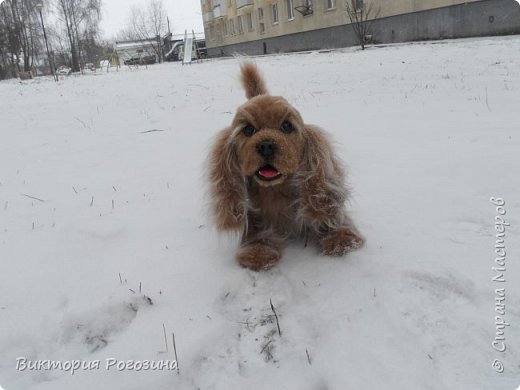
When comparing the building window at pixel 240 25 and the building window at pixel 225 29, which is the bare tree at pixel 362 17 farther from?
the building window at pixel 225 29

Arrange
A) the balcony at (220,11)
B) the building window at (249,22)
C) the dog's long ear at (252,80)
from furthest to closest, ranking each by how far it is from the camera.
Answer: the balcony at (220,11), the building window at (249,22), the dog's long ear at (252,80)

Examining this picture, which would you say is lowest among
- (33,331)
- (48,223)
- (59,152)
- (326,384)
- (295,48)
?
(326,384)

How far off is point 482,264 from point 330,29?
2286cm

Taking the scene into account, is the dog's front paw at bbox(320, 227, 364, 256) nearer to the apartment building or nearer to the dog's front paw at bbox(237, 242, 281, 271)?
the dog's front paw at bbox(237, 242, 281, 271)

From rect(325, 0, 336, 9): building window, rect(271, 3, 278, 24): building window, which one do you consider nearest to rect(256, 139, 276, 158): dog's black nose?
rect(325, 0, 336, 9): building window

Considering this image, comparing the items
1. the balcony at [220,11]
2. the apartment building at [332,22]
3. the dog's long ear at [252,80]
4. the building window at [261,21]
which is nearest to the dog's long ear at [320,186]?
the dog's long ear at [252,80]

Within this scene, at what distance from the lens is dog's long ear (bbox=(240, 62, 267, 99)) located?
283 centimetres

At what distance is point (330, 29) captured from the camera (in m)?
22.5

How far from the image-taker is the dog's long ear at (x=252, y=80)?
2828mm

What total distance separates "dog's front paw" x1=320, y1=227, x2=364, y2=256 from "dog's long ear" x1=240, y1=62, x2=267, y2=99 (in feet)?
3.82

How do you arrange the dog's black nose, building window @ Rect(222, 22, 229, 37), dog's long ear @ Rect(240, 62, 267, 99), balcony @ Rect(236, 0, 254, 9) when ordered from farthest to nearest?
building window @ Rect(222, 22, 229, 37) < balcony @ Rect(236, 0, 254, 9) < dog's long ear @ Rect(240, 62, 267, 99) < the dog's black nose

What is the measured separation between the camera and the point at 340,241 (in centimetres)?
226

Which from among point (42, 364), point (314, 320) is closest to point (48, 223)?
point (42, 364)

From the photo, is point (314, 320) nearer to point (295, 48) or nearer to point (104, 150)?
point (104, 150)
